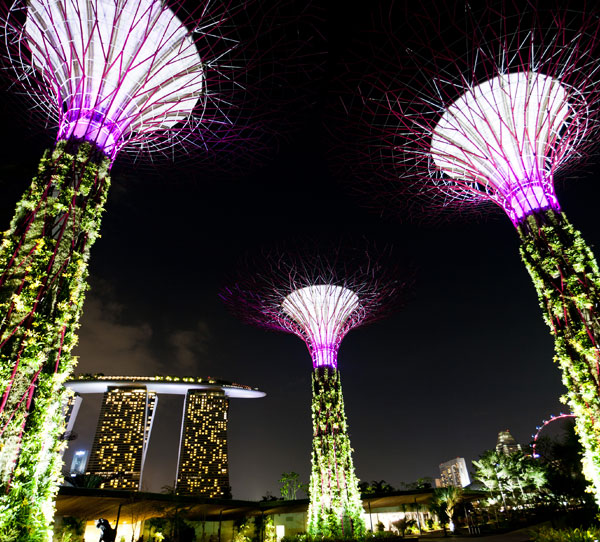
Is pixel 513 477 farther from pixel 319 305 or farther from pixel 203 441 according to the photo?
pixel 203 441

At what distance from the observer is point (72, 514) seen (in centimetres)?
2102

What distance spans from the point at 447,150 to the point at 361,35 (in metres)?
4.20

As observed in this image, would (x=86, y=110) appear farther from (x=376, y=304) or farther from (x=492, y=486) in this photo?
(x=492, y=486)

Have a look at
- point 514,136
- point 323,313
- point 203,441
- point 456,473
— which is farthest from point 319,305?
point 456,473

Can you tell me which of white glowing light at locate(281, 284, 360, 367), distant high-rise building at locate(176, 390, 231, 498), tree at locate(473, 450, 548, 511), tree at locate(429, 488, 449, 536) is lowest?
tree at locate(429, 488, 449, 536)

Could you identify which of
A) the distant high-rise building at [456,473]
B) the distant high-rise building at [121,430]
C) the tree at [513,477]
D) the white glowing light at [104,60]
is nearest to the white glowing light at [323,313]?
the white glowing light at [104,60]

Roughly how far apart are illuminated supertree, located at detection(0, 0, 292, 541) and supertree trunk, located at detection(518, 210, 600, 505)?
7.89m

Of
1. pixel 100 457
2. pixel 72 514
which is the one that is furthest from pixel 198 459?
pixel 72 514

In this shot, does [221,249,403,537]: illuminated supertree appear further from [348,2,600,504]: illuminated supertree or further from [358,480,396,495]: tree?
[358,480,396,495]: tree

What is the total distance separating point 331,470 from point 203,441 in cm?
7743

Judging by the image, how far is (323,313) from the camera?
1798 centimetres

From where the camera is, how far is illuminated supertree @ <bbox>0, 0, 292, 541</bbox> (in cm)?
537

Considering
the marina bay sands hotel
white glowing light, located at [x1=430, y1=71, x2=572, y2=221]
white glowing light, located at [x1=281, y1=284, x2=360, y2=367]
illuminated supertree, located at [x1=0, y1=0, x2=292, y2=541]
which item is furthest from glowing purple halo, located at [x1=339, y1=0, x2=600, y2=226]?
the marina bay sands hotel

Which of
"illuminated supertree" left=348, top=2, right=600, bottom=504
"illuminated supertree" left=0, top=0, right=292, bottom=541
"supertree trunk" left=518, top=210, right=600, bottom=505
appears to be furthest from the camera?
Answer: "illuminated supertree" left=348, top=2, right=600, bottom=504
